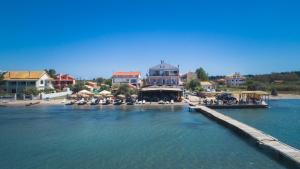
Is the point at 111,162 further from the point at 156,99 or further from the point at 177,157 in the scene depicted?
the point at 156,99

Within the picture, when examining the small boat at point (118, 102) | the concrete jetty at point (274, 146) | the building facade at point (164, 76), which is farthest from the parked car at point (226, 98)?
the concrete jetty at point (274, 146)

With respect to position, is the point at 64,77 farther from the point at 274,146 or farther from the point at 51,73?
the point at 274,146

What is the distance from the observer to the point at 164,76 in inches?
2894

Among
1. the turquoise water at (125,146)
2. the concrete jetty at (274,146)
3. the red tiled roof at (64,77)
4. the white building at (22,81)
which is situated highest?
the red tiled roof at (64,77)

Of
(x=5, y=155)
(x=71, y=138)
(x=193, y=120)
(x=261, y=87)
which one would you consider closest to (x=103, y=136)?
(x=71, y=138)

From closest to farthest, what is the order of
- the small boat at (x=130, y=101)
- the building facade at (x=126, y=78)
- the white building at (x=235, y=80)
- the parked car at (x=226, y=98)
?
the parked car at (x=226, y=98), the small boat at (x=130, y=101), the building facade at (x=126, y=78), the white building at (x=235, y=80)

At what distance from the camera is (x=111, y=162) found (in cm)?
2030

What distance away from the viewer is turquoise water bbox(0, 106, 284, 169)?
19.9 meters

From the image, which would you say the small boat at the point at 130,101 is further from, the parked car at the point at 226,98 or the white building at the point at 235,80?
the white building at the point at 235,80

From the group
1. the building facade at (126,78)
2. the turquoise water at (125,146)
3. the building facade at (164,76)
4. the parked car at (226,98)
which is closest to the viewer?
the turquoise water at (125,146)

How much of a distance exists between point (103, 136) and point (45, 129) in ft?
25.3

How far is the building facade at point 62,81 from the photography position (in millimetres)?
98575

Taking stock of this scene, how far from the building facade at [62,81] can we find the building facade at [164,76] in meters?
35.8

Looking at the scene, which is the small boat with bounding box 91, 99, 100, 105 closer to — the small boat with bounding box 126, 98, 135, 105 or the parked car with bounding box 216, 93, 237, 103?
the small boat with bounding box 126, 98, 135, 105
